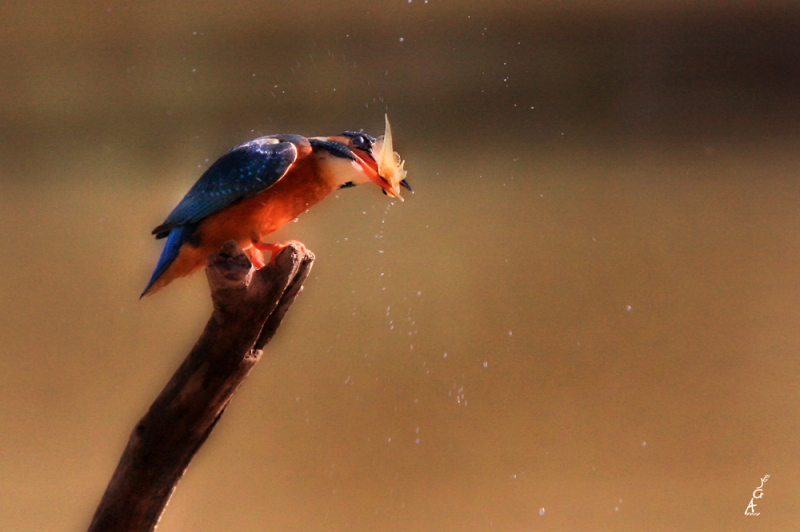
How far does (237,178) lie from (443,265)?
75cm

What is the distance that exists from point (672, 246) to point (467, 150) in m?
0.57

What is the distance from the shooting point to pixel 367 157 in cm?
103

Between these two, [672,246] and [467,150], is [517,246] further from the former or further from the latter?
[672,246]

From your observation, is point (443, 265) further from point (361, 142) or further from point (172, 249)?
point (172, 249)

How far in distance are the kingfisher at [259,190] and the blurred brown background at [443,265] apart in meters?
0.43

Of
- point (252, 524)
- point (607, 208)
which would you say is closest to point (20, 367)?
point (252, 524)

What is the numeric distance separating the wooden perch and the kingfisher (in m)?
0.10

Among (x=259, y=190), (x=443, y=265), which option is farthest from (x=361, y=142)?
(x=443, y=265)

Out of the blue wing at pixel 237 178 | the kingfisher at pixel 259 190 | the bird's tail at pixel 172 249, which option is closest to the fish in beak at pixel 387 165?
the kingfisher at pixel 259 190

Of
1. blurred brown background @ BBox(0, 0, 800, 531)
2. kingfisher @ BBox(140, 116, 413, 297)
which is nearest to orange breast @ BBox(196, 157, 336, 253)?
kingfisher @ BBox(140, 116, 413, 297)

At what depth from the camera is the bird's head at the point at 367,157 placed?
1005mm

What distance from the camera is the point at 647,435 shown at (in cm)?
171

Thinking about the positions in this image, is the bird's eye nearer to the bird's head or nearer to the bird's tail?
the bird's head

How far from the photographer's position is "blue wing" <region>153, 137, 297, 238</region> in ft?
3.16
